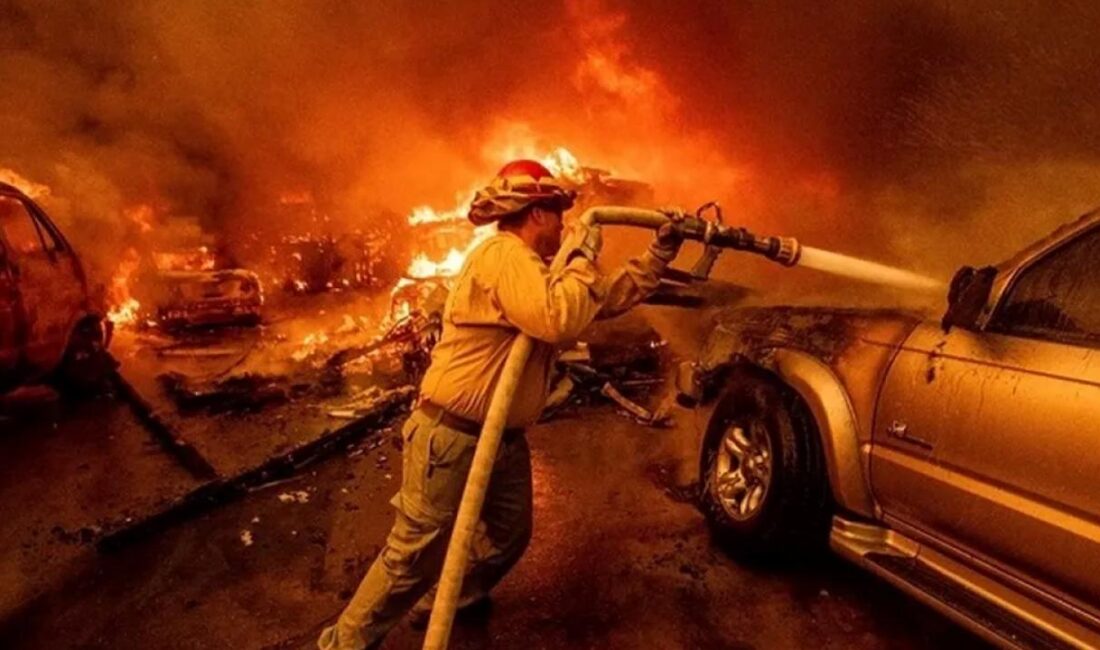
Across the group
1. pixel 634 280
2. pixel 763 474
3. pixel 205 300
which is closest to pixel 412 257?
pixel 205 300

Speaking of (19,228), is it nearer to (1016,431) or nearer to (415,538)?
(415,538)

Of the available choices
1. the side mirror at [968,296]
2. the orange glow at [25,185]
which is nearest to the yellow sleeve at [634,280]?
the side mirror at [968,296]

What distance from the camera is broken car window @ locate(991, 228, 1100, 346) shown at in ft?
8.44

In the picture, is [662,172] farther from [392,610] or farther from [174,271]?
[392,610]

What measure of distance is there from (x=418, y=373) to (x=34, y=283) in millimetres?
3702

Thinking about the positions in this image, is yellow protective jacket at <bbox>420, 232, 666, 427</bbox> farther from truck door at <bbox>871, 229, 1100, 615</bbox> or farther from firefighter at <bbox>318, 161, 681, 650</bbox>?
Answer: truck door at <bbox>871, 229, 1100, 615</bbox>

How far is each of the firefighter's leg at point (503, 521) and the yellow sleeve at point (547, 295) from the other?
0.72m

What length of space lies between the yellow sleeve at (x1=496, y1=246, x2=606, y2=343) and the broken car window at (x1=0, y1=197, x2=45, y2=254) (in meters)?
6.06

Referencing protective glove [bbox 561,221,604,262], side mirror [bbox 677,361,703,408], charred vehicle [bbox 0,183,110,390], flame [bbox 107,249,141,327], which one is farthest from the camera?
flame [bbox 107,249,141,327]

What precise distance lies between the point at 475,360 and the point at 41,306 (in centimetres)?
587

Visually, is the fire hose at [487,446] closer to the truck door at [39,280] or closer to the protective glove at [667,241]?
the protective glove at [667,241]

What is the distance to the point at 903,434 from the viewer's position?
303 centimetres

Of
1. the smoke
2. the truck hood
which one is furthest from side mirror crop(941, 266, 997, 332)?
the smoke

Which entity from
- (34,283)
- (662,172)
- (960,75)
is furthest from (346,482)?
(662,172)
